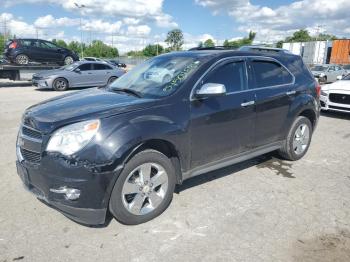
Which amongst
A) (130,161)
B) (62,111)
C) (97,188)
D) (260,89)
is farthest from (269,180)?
(62,111)

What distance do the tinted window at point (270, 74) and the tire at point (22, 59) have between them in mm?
15239

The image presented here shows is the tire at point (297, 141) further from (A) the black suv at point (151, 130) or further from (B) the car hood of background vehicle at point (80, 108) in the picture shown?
(B) the car hood of background vehicle at point (80, 108)

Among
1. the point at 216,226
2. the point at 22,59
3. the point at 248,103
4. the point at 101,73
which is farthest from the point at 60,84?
the point at 216,226

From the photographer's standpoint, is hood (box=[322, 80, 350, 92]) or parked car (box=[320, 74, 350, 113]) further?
hood (box=[322, 80, 350, 92])

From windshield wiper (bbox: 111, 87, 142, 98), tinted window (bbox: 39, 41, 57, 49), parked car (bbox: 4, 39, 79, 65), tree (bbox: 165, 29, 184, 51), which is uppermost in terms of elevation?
tree (bbox: 165, 29, 184, 51)

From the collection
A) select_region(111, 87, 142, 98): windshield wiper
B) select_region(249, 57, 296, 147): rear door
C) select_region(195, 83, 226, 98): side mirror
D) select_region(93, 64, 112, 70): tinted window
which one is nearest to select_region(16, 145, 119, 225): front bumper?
select_region(111, 87, 142, 98): windshield wiper

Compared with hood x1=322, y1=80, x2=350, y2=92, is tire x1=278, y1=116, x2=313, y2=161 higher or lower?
lower

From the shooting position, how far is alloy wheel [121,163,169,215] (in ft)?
11.3

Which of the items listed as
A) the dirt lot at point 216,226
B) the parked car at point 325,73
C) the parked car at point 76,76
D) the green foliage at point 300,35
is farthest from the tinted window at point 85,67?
the green foliage at point 300,35

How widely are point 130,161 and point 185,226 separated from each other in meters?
0.91

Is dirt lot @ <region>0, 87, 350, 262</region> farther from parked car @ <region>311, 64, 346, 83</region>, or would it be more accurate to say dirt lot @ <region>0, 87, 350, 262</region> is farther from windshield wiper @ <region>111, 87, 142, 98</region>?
parked car @ <region>311, 64, 346, 83</region>

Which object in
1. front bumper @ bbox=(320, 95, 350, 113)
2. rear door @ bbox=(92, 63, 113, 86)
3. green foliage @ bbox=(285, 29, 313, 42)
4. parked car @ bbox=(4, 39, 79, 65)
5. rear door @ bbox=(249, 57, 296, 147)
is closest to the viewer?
rear door @ bbox=(249, 57, 296, 147)

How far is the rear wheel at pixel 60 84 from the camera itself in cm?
1602

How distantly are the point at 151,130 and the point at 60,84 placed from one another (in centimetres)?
1399
